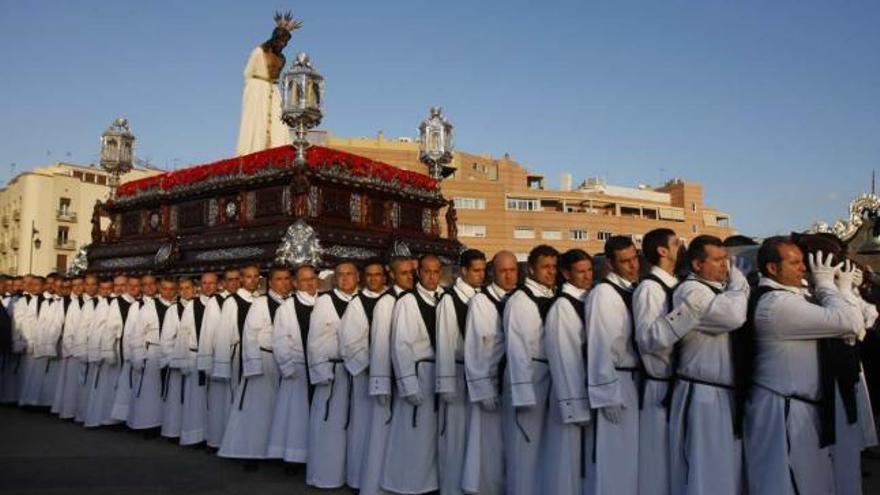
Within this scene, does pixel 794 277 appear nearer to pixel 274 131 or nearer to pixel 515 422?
pixel 515 422

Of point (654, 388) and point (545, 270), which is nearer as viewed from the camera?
point (654, 388)

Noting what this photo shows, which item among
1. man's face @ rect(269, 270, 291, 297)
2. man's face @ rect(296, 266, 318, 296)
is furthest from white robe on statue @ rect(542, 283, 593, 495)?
man's face @ rect(269, 270, 291, 297)

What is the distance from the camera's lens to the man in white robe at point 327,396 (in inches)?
244

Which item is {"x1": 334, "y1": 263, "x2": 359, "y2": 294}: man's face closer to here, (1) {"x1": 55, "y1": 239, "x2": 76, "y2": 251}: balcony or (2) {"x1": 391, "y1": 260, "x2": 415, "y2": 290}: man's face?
(2) {"x1": 391, "y1": 260, "x2": 415, "y2": 290}: man's face

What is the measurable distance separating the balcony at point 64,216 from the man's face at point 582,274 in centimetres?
5225

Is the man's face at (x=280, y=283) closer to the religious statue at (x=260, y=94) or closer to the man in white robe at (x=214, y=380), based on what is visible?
the man in white robe at (x=214, y=380)

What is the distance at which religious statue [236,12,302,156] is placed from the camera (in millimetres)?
13334

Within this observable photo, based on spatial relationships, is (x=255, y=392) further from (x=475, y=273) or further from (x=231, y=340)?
(x=475, y=273)

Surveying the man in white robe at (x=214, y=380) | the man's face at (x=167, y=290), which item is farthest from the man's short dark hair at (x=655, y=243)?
the man's face at (x=167, y=290)

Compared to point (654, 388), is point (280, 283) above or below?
above

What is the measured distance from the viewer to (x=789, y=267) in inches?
161

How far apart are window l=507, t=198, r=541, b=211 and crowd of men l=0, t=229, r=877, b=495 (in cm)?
5478

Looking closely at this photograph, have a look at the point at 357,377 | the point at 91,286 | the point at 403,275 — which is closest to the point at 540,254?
the point at 403,275

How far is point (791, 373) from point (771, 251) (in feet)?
Result: 2.30
